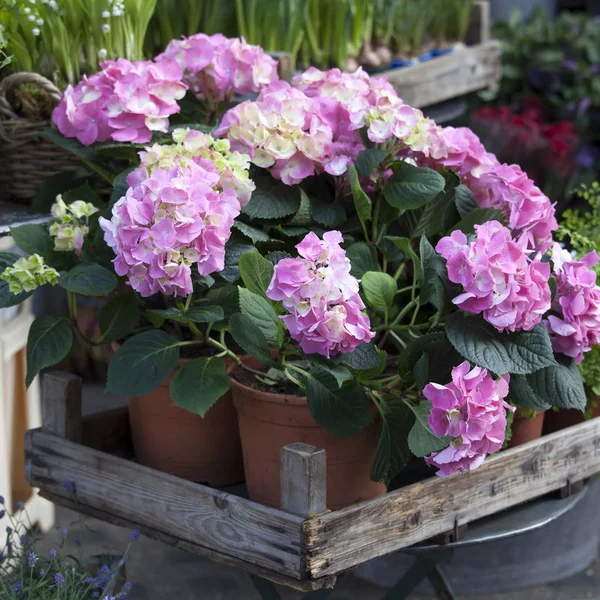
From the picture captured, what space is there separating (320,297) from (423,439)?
230mm

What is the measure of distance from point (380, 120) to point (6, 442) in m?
1.26

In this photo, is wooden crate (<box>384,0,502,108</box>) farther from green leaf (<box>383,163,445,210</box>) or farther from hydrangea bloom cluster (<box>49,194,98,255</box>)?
hydrangea bloom cluster (<box>49,194,98,255</box>)

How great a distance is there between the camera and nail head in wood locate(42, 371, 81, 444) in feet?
5.25

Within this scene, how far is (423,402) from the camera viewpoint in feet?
4.44

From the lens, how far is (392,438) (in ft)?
4.50

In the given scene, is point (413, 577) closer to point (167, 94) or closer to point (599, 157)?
point (167, 94)

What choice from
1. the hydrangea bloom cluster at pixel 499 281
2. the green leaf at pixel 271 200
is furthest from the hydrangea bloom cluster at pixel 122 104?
the hydrangea bloom cluster at pixel 499 281

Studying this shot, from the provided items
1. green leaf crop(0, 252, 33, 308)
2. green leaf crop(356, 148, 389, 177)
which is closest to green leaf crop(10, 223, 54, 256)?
green leaf crop(0, 252, 33, 308)

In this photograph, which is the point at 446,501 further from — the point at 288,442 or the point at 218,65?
the point at 218,65

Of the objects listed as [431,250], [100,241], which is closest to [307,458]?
[431,250]

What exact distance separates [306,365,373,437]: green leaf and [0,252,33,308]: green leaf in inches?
17.1

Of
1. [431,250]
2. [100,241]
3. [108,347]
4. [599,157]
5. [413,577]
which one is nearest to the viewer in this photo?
[431,250]

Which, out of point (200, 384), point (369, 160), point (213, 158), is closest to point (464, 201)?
point (369, 160)

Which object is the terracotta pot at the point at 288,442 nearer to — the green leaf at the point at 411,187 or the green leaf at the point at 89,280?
the green leaf at the point at 89,280
